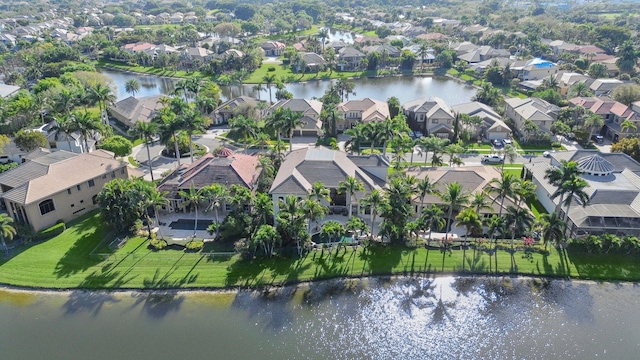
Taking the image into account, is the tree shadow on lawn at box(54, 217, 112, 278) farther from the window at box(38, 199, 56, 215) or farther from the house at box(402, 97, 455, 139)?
the house at box(402, 97, 455, 139)

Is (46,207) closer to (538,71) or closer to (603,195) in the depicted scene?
(603,195)

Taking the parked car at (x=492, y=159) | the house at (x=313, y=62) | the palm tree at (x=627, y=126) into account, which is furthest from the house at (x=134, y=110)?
the palm tree at (x=627, y=126)

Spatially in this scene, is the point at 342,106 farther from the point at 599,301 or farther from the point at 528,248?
the point at 599,301

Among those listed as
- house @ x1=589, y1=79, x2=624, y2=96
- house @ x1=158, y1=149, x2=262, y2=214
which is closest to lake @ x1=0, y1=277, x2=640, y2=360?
house @ x1=158, y1=149, x2=262, y2=214

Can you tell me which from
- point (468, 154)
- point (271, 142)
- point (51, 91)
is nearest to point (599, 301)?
point (468, 154)

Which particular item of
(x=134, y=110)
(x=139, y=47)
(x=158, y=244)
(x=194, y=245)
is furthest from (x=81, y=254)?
(x=139, y=47)
